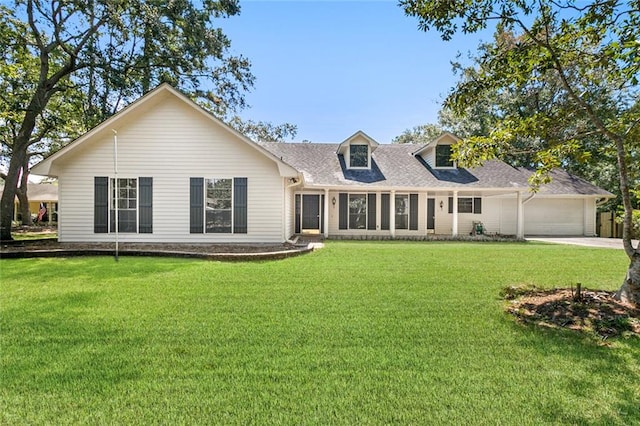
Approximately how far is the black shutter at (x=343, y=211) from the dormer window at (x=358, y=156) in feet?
5.72

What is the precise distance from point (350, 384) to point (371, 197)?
14228 millimetres

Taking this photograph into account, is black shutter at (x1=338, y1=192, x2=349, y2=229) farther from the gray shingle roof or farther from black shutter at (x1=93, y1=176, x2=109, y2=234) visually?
black shutter at (x1=93, y1=176, x2=109, y2=234)

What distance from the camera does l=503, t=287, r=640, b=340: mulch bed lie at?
166 inches

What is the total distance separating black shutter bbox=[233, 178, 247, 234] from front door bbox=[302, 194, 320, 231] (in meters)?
5.09

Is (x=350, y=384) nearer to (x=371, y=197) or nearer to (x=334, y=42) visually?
(x=334, y=42)

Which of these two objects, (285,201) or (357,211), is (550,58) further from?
(357,211)

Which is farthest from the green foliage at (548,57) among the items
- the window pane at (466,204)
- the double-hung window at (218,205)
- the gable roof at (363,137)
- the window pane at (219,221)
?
the window pane at (466,204)

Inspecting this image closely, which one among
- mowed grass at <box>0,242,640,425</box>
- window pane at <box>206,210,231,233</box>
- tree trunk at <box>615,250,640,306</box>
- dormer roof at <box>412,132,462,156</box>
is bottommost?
mowed grass at <box>0,242,640,425</box>

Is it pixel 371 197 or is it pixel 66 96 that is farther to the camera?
pixel 66 96

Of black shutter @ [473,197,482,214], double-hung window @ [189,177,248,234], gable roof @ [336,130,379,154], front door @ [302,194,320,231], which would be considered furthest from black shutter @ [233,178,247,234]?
black shutter @ [473,197,482,214]

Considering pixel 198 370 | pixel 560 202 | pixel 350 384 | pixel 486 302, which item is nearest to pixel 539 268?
pixel 486 302

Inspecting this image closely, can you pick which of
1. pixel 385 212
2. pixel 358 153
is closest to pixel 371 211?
pixel 385 212

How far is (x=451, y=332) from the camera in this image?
13.3 feet

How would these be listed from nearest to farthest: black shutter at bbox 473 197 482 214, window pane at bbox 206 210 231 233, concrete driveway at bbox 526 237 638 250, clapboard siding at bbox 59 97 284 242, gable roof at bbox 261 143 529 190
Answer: clapboard siding at bbox 59 97 284 242, window pane at bbox 206 210 231 233, concrete driveway at bbox 526 237 638 250, gable roof at bbox 261 143 529 190, black shutter at bbox 473 197 482 214
